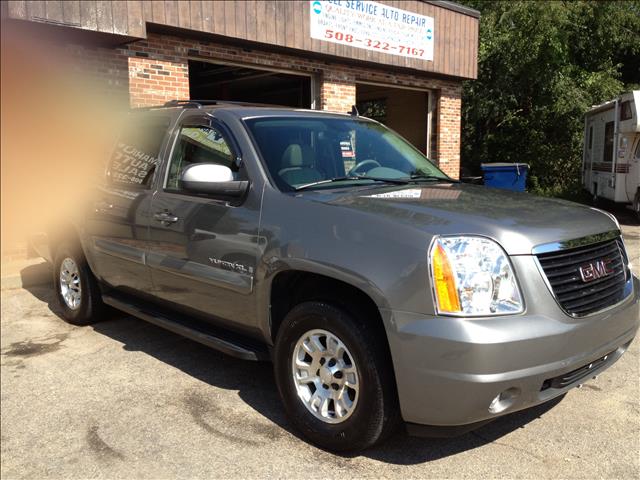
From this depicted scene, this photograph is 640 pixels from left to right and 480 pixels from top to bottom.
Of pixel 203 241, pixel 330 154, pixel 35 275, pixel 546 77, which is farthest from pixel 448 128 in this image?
pixel 203 241

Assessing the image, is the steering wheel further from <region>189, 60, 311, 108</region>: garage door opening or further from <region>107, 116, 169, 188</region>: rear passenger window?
<region>189, 60, 311, 108</region>: garage door opening

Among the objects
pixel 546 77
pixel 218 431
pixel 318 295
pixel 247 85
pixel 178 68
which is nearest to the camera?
pixel 318 295

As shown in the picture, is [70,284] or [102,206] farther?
[70,284]

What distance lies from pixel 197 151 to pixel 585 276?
8.61 ft

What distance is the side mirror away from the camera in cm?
342

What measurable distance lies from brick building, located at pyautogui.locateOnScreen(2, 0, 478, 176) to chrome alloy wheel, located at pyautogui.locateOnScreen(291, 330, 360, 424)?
214 inches

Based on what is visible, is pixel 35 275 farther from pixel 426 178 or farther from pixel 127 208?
pixel 426 178

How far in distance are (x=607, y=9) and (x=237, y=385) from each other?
1909 cm

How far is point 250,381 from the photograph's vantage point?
4.14 meters

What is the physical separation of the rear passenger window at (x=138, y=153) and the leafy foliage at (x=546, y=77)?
14.8m

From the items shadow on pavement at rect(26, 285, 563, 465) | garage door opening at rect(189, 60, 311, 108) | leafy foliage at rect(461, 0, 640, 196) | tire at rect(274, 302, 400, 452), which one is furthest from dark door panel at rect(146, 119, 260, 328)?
leafy foliage at rect(461, 0, 640, 196)

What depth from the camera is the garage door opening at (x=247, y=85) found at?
12.1 meters

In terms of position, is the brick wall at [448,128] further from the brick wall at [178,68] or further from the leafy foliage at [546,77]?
the leafy foliage at [546,77]

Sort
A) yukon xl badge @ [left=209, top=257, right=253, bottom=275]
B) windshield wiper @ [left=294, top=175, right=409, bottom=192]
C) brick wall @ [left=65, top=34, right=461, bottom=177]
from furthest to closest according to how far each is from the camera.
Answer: brick wall @ [left=65, top=34, right=461, bottom=177]
windshield wiper @ [left=294, top=175, right=409, bottom=192]
yukon xl badge @ [left=209, top=257, right=253, bottom=275]
